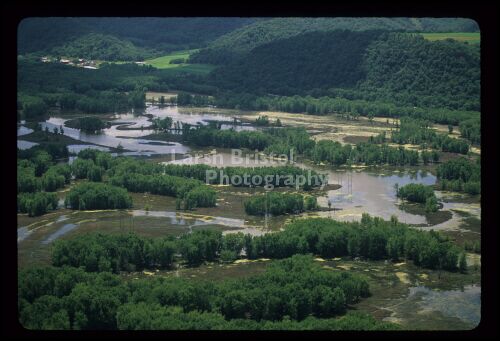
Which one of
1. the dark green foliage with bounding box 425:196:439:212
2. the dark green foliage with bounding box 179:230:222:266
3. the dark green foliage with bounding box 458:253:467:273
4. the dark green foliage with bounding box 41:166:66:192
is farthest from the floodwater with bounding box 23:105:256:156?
the dark green foliage with bounding box 458:253:467:273

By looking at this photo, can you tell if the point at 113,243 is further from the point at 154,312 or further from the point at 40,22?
the point at 40,22

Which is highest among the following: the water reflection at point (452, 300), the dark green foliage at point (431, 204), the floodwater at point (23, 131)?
the floodwater at point (23, 131)

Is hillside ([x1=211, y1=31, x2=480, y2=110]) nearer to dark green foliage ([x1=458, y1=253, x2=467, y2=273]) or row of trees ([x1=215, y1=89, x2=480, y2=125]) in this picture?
row of trees ([x1=215, y1=89, x2=480, y2=125])

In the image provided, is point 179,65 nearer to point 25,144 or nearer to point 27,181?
point 25,144

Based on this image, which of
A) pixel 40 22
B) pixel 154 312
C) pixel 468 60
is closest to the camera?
pixel 154 312

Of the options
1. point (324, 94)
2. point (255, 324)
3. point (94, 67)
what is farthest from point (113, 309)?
point (94, 67)

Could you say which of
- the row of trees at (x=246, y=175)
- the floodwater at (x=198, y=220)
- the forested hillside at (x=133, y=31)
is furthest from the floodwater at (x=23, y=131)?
the forested hillside at (x=133, y=31)

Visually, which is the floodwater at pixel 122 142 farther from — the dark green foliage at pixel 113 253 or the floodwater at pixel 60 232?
the dark green foliage at pixel 113 253
